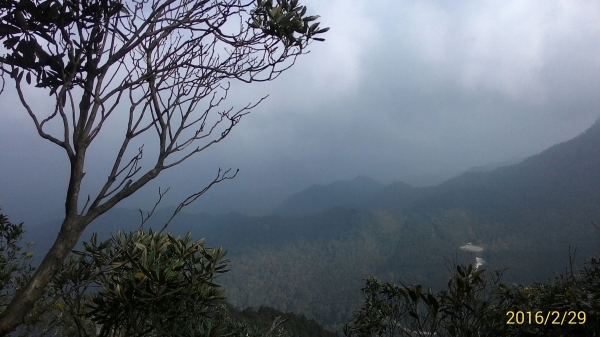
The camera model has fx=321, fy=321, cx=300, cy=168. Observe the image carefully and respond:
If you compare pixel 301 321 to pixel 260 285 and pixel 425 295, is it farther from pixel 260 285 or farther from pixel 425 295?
pixel 260 285

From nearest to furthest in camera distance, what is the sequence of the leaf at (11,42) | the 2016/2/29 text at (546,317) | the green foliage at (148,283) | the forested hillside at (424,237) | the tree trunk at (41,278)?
the tree trunk at (41,278)
the leaf at (11,42)
the green foliage at (148,283)
the 2016/2/29 text at (546,317)
the forested hillside at (424,237)

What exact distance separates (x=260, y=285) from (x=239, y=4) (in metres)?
102

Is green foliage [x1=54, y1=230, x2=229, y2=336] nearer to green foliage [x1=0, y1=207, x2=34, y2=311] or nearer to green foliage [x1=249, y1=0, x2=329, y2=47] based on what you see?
→ green foliage [x1=249, y1=0, x2=329, y2=47]

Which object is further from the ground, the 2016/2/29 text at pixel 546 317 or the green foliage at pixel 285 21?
the green foliage at pixel 285 21

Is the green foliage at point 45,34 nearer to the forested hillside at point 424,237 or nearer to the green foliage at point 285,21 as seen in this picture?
the green foliage at point 285,21

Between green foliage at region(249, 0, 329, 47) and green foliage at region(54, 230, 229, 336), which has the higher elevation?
green foliage at region(249, 0, 329, 47)

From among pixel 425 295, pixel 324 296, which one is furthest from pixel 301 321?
pixel 324 296

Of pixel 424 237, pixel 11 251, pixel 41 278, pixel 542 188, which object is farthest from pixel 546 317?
pixel 542 188

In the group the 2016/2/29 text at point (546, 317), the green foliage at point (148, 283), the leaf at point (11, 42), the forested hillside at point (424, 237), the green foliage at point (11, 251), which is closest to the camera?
the leaf at point (11, 42)

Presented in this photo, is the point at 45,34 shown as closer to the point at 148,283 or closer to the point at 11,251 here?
the point at 148,283

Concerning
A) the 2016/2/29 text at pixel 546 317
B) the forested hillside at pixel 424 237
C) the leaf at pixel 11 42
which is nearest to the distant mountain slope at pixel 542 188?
the forested hillside at pixel 424 237

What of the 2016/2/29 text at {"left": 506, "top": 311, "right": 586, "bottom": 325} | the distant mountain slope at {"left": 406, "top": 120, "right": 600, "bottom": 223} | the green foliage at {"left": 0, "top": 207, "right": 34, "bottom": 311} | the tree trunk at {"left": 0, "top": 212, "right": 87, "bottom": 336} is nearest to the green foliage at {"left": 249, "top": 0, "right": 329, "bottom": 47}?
the tree trunk at {"left": 0, "top": 212, "right": 87, "bottom": 336}

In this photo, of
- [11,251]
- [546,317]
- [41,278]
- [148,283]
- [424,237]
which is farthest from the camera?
[424,237]

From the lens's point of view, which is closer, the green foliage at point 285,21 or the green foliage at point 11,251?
the green foliage at point 285,21
